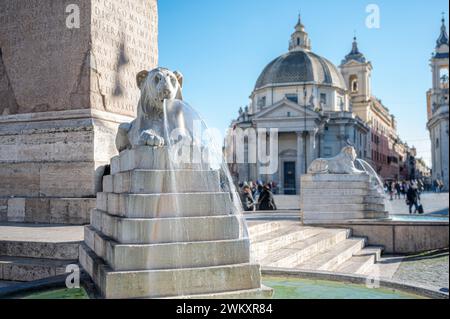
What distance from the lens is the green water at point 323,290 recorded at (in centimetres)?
439

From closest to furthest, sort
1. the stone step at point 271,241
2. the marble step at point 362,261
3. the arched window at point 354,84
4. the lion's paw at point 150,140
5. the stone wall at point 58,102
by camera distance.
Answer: the lion's paw at point 150,140 < the stone step at point 271,241 < the stone wall at point 58,102 < the marble step at point 362,261 < the arched window at point 354,84

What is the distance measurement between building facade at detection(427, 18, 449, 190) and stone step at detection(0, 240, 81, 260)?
64045mm

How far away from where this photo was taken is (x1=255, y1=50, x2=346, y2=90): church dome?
60.5 m

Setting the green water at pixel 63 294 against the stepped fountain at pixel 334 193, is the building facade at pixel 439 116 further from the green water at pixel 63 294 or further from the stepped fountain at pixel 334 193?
the green water at pixel 63 294

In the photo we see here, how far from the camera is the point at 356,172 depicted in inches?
501

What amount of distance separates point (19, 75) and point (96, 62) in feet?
4.83

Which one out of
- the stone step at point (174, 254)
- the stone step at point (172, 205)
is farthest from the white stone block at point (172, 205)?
the stone step at point (174, 254)

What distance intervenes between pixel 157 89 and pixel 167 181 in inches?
46.4

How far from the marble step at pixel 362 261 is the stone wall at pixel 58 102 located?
166 inches

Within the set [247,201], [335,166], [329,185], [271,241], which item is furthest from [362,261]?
[247,201]

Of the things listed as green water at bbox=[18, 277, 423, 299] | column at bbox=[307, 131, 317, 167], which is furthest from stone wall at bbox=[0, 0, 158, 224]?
column at bbox=[307, 131, 317, 167]

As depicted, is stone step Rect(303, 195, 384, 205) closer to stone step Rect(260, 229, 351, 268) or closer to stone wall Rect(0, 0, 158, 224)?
stone step Rect(260, 229, 351, 268)

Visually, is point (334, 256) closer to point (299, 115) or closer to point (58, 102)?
point (58, 102)
